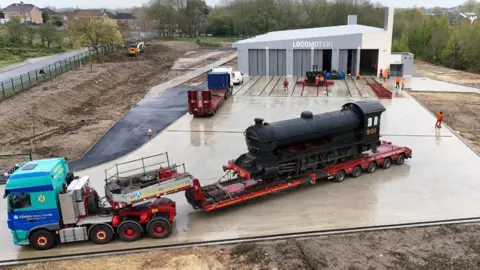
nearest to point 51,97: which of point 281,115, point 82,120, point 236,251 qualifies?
point 82,120

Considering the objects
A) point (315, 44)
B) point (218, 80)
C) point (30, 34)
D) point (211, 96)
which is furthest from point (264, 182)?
point (30, 34)

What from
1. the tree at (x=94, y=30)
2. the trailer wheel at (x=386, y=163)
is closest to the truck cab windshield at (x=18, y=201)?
the trailer wheel at (x=386, y=163)

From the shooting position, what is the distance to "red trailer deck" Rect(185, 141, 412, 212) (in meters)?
14.2

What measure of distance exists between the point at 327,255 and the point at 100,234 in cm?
685

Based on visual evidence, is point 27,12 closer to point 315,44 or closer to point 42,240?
point 315,44

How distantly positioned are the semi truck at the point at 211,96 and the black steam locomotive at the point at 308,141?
37.5ft

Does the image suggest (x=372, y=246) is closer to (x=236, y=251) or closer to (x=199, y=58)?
(x=236, y=251)

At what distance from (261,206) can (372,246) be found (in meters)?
4.31

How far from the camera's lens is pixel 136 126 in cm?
2631

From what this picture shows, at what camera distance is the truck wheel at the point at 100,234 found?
12.8 meters

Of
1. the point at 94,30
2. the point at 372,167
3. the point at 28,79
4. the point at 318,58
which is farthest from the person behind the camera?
the point at 94,30

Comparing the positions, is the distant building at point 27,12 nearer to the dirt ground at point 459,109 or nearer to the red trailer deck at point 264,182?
the dirt ground at point 459,109

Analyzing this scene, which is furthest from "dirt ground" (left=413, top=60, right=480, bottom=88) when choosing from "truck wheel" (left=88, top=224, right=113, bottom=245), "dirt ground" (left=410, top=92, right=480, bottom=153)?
"truck wheel" (left=88, top=224, right=113, bottom=245)

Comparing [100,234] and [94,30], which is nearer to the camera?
[100,234]
